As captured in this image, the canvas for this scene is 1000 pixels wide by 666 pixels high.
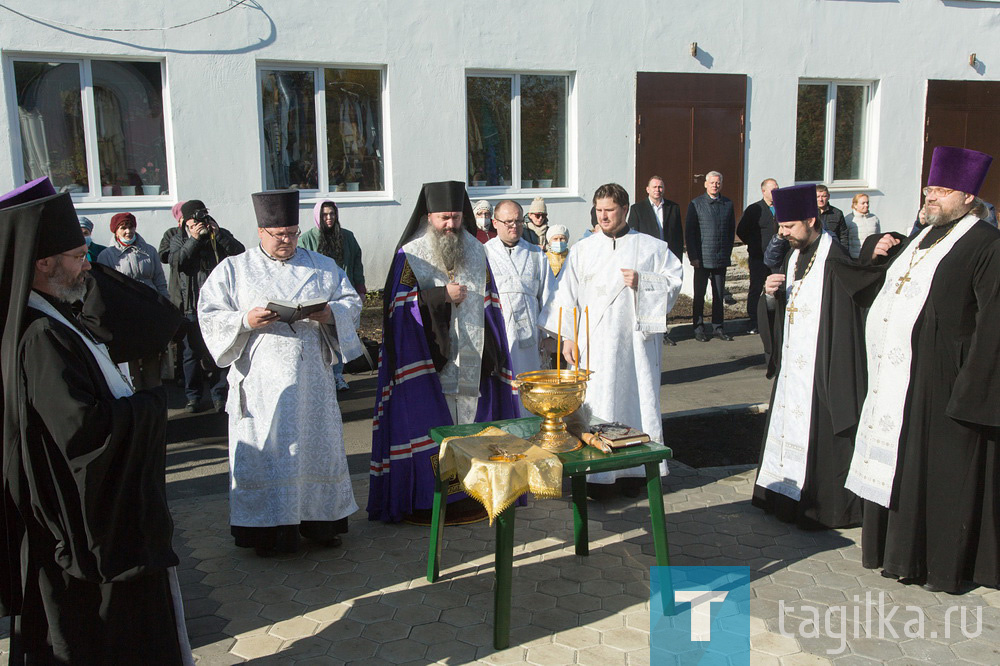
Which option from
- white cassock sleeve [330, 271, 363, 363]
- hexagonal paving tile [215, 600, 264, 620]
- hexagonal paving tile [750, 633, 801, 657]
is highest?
white cassock sleeve [330, 271, 363, 363]

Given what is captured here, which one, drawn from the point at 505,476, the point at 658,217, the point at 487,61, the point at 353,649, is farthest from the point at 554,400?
the point at 487,61

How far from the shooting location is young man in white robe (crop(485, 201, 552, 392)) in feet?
19.2

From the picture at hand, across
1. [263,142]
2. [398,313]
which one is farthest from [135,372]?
[263,142]

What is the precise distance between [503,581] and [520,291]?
2450 mm

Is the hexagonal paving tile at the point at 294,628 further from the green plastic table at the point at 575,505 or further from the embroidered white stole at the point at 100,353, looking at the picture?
the embroidered white stole at the point at 100,353

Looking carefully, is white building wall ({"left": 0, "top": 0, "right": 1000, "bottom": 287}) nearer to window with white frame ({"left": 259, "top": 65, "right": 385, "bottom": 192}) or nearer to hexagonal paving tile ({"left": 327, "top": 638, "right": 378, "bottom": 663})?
window with white frame ({"left": 259, "top": 65, "right": 385, "bottom": 192})

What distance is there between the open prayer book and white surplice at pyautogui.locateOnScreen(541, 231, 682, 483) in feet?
5.68

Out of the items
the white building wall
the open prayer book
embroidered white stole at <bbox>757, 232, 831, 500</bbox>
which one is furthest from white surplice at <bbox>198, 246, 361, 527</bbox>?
the white building wall

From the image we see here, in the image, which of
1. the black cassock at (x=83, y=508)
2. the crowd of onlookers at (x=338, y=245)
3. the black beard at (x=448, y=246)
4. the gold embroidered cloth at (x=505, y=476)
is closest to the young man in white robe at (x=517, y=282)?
the crowd of onlookers at (x=338, y=245)

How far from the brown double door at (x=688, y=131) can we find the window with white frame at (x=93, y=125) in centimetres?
683

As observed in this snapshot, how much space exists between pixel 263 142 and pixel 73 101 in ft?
7.44

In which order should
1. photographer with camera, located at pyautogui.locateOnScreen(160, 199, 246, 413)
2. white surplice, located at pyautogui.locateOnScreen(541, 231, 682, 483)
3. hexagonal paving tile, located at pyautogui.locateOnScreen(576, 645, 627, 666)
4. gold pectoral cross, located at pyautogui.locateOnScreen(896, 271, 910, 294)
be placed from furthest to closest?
photographer with camera, located at pyautogui.locateOnScreen(160, 199, 246, 413), white surplice, located at pyautogui.locateOnScreen(541, 231, 682, 483), gold pectoral cross, located at pyautogui.locateOnScreen(896, 271, 910, 294), hexagonal paving tile, located at pyautogui.locateOnScreen(576, 645, 627, 666)

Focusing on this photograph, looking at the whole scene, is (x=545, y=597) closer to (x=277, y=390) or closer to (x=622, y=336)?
(x=277, y=390)

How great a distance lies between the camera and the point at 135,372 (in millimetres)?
7199
